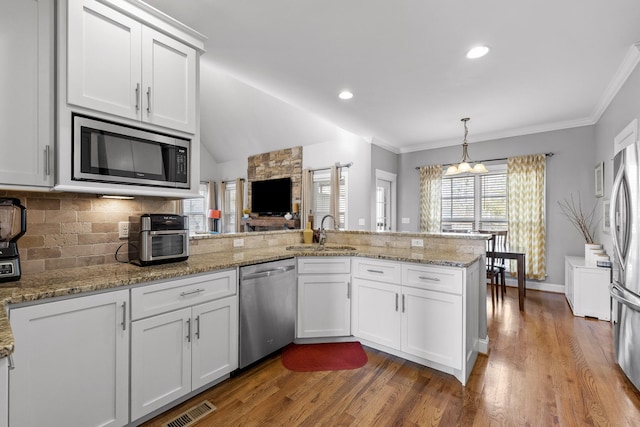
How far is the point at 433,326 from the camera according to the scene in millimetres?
2295

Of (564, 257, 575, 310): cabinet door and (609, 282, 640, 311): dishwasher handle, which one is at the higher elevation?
(609, 282, 640, 311): dishwasher handle

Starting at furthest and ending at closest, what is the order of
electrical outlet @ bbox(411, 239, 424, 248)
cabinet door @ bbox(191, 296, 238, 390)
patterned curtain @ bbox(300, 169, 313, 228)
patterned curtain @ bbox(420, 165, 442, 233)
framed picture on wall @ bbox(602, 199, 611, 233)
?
patterned curtain @ bbox(300, 169, 313, 228), patterned curtain @ bbox(420, 165, 442, 233), framed picture on wall @ bbox(602, 199, 611, 233), electrical outlet @ bbox(411, 239, 424, 248), cabinet door @ bbox(191, 296, 238, 390)

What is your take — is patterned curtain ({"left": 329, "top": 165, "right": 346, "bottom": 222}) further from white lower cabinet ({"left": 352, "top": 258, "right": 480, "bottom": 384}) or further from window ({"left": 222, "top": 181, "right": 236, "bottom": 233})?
window ({"left": 222, "top": 181, "right": 236, "bottom": 233})

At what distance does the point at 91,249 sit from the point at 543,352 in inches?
148

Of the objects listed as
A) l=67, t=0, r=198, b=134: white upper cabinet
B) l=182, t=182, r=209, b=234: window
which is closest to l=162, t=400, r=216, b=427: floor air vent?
l=67, t=0, r=198, b=134: white upper cabinet

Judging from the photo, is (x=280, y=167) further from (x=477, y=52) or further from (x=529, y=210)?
(x=529, y=210)

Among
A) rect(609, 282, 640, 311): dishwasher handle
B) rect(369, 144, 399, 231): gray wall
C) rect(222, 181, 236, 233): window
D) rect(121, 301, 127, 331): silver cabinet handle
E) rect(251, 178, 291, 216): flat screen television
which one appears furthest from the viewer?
rect(222, 181, 236, 233): window

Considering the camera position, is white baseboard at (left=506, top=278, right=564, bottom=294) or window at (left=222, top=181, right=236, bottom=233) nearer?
white baseboard at (left=506, top=278, right=564, bottom=294)

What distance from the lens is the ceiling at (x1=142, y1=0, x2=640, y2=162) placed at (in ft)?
6.78

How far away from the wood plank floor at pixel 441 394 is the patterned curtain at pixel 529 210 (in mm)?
2243

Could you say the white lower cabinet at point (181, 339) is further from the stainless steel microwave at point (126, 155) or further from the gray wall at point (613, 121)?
the gray wall at point (613, 121)

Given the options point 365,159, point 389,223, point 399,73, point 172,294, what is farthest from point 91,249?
point 389,223

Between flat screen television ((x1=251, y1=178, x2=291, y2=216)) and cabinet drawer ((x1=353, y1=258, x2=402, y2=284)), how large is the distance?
3.73 m

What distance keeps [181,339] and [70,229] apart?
3.34ft
